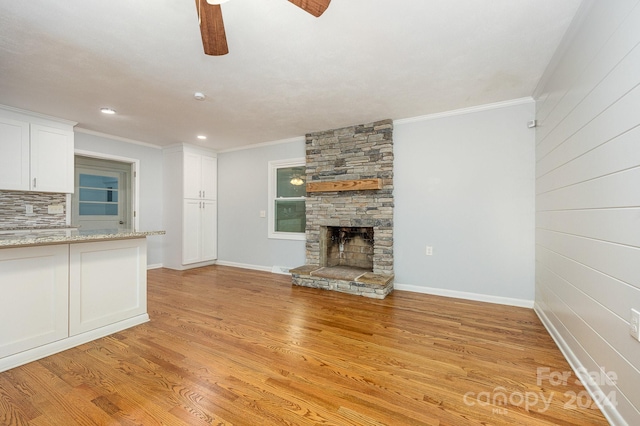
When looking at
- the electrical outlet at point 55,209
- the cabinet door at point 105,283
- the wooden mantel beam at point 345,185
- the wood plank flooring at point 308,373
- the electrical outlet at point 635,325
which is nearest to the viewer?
the electrical outlet at point 635,325

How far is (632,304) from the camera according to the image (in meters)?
1.28

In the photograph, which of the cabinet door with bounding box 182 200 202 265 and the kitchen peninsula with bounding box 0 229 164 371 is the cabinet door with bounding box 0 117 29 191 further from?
the cabinet door with bounding box 182 200 202 265

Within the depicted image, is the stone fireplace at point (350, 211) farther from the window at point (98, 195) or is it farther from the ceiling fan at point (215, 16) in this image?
the window at point (98, 195)

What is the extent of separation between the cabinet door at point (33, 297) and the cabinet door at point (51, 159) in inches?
92.3

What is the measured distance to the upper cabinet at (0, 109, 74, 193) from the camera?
11.1ft

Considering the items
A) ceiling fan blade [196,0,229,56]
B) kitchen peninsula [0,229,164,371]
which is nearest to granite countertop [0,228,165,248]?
kitchen peninsula [0,229,164,371]

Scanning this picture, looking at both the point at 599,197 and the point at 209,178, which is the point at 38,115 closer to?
the point at 209,178

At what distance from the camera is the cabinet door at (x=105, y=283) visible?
2266mm

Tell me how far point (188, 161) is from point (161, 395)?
4.41 metres

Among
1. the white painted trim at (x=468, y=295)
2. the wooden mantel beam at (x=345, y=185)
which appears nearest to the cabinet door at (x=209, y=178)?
the wooden mantel beam at (x=345, y=185)

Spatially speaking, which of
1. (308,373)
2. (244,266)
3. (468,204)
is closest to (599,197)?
(468,204)

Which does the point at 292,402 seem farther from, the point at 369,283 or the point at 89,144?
the point at 89,144

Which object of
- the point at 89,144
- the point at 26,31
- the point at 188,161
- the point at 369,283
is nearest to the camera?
the point at 26,31

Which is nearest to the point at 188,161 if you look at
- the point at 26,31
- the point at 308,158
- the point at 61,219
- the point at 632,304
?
the point at 61,219
